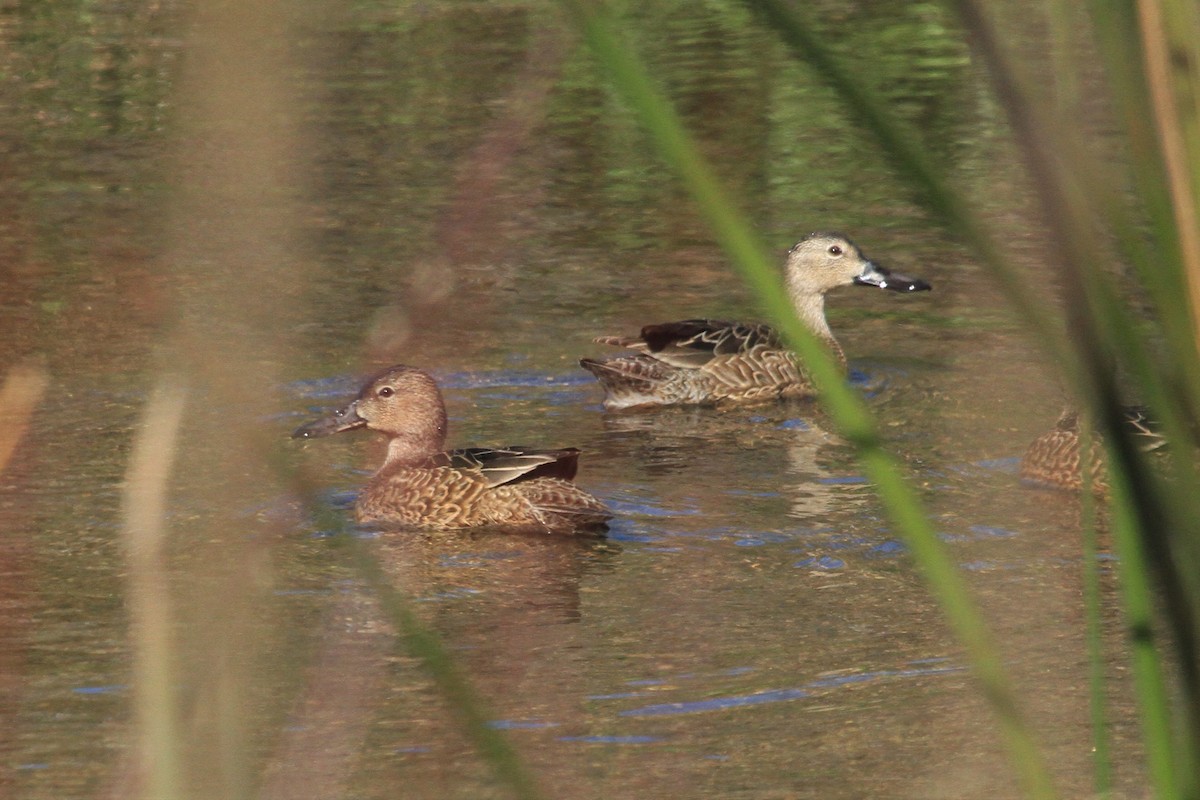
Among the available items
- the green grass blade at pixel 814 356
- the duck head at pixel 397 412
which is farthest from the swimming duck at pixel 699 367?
the green grass blade at pixel 814 356

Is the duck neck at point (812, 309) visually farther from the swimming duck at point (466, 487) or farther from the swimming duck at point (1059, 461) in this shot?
the swimming duck at point (466, 487)

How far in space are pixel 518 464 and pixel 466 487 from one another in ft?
0.87

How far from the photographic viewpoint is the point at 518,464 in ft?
24.6

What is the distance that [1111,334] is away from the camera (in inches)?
50.8

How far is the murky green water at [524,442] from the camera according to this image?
458cm

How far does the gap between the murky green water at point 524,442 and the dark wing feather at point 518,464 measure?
28 centimetres

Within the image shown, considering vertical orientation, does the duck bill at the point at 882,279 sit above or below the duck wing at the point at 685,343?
above

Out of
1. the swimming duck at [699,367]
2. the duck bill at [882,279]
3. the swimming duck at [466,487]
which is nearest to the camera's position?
the swimming duck at [466,487]

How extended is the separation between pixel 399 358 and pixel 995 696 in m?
8.63

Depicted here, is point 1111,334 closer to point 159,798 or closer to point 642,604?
point 159,798

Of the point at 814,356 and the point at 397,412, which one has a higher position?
the point at 814,356

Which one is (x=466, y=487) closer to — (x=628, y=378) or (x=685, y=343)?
(x=628, y=378)

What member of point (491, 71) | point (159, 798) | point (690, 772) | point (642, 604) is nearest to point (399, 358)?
point (642, 604)

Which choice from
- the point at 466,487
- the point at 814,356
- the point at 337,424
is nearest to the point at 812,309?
the point at 337,424
